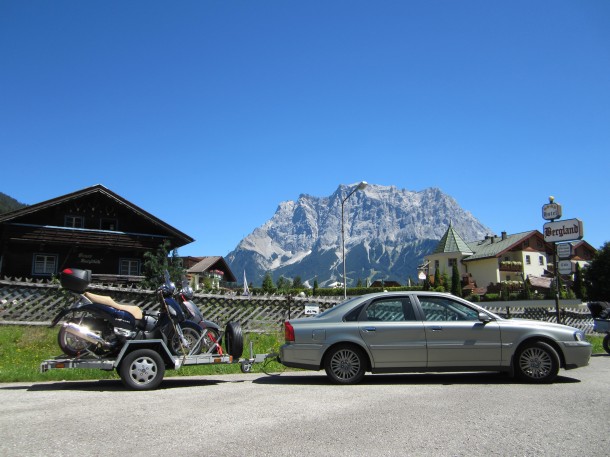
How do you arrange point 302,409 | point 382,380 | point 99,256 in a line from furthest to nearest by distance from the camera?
point 99,256, point 382,380, point 302,409

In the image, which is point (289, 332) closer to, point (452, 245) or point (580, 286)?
point (580, 286)

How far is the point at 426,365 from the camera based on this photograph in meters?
8.84

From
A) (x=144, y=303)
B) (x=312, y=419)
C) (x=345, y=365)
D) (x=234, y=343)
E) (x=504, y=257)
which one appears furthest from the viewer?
(x=504, y=257)

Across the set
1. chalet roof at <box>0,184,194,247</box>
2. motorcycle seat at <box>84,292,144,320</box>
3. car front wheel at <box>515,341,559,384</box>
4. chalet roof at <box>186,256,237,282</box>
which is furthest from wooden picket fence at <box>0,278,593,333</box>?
chalet roof at <box>186,256,237,282</box>

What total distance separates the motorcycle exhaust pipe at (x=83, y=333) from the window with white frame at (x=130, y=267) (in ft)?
95.7

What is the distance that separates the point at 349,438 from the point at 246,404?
2268 millimetres

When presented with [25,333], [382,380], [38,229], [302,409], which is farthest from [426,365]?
[38,229]

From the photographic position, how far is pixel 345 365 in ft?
29.2

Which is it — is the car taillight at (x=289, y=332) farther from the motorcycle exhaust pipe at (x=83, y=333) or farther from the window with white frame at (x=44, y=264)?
the window with white frame at (x=44, y=264)

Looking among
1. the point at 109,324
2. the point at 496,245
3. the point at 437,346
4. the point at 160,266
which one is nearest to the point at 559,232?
the point at 437,346

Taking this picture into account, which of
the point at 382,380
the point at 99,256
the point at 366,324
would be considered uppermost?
the point at 99,256

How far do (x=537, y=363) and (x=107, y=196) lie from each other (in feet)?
103

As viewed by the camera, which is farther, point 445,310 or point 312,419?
point 445,310

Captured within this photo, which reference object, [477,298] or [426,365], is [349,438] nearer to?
[426,365]
